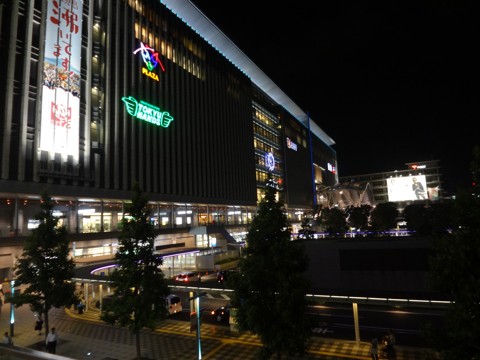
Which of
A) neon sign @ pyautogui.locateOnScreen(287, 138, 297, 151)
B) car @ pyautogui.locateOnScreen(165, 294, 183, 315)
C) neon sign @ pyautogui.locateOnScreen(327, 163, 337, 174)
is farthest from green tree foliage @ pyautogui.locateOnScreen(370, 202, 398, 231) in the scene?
neon sign @ pyautogui.locateOnScreen(327, 163, 337, 174)

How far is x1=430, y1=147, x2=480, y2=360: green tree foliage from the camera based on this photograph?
28.5 ft

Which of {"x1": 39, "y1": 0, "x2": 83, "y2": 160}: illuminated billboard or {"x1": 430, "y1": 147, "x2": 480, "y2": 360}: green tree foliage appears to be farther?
{"x1": 39, "y1": 0, "x2": 83, "y2": 160}: illuminated billboard

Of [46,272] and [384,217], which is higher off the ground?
[384,217]

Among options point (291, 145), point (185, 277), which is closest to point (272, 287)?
point (185, 277)

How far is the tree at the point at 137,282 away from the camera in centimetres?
1878

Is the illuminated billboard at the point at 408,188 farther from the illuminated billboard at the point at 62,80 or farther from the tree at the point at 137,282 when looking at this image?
the tree at the point at 137,282

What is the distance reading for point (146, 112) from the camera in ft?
180

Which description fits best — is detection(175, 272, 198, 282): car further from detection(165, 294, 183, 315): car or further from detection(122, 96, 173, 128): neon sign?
detection(122, 96, 173, 128): neon sign

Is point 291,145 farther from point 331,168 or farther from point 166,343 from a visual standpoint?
point 166,343

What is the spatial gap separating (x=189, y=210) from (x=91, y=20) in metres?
36.6

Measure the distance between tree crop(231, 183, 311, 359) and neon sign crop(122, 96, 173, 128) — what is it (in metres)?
41.5

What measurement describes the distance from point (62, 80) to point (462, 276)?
45068 millimetres

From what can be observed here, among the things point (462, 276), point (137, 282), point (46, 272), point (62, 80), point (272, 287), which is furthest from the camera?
point (62, 80)

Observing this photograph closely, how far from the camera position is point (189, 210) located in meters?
66.1
